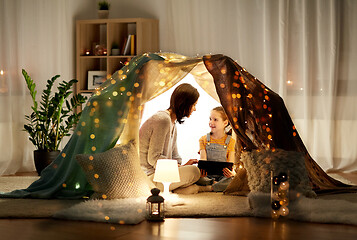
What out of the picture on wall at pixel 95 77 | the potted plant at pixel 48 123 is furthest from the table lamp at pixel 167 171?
the picture on wall at pixel 95 77

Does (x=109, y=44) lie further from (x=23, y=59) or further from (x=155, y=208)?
(x=155, y=208)

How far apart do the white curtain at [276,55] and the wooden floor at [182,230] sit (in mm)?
2597

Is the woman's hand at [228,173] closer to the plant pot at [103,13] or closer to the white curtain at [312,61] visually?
the white curtain at [312,61]

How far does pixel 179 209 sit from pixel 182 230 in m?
0.47

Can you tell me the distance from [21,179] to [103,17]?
86.3 inches

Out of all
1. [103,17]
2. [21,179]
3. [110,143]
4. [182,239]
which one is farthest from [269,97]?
[103,17]

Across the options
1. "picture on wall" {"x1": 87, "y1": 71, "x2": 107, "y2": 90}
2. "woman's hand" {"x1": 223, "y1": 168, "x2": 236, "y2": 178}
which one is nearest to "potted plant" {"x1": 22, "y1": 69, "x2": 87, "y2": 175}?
"picture on wall" {"x1": 87, "y1": 71, "x2": 107, "y2": 90}

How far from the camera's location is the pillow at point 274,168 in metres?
3.53

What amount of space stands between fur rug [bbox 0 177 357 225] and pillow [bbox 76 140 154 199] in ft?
0.32

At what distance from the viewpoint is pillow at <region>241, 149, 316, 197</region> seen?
353 cm

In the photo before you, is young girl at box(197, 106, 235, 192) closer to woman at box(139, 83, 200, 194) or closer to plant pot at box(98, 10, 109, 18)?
woman at box(139, 83, 200, 194)

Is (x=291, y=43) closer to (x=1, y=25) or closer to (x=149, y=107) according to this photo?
(x=149, y=107)

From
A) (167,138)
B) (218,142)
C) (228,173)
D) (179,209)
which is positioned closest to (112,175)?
(179,209)

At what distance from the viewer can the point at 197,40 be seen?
19.5 feet
